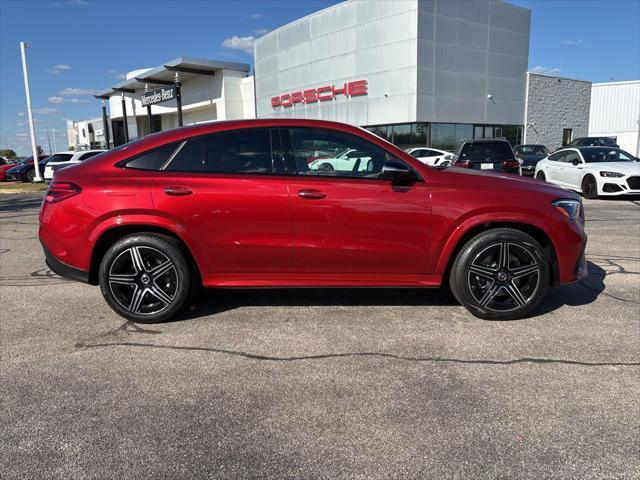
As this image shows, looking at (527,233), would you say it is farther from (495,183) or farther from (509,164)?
(509,164)

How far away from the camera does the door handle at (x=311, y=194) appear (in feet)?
12.7

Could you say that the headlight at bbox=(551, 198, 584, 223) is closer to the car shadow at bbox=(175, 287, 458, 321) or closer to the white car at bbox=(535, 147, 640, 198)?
the car shadow at bbox=(175, 287, 458, 321)

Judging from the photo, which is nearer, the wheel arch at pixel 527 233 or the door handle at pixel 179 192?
the door handle at pixel 179 192

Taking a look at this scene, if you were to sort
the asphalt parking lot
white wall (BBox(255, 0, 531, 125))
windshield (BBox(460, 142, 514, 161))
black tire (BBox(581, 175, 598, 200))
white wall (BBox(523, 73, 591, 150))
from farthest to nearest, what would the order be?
white wall (BBox(523, 73, 591, 150)) → white wall (BBox(255, 0, 531, 125)) → black tire (BBox(581, 175, 598, 200)) → windshield (BBox(460, 142, 514, 161)) → the asphalt parking lot

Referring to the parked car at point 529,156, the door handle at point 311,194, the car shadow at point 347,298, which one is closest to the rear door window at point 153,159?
the door handle at point 311,194

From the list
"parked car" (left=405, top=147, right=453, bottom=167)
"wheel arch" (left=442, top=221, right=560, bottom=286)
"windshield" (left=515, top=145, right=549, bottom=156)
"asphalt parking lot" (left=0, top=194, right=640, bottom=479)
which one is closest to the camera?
"asphalt parking lot" (left=0, top=194, right=640, bottom=479)

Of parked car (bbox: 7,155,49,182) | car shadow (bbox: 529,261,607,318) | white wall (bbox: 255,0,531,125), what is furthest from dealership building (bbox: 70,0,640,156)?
car shadow (bbox: 529,261,607,318)

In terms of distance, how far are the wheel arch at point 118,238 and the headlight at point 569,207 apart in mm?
3170

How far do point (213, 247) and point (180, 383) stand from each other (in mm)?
1265

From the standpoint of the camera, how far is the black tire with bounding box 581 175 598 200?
1302cm

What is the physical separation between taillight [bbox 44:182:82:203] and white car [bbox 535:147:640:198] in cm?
1311

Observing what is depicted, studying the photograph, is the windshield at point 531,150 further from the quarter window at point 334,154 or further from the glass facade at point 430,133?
the quarter window at point 334,154

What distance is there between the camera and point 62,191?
13.3 feet

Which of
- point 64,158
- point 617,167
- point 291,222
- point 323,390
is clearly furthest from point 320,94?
point 323,390
